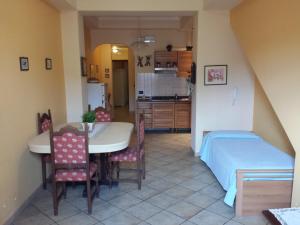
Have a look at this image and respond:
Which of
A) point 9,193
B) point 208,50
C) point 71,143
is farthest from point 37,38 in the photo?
point 208,50

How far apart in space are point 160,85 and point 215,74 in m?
2.97

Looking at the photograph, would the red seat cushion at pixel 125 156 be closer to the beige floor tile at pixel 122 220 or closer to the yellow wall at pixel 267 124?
the beige floor tile at pixel 122 220

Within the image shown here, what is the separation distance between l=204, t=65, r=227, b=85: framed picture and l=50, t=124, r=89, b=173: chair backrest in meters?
2.65

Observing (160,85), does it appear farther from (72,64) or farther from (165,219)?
(165,219)

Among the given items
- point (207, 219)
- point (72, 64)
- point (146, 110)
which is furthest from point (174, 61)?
point (207, 219)

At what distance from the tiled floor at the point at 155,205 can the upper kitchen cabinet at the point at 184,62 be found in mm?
3521

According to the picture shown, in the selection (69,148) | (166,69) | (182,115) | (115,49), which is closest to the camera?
(69,148)

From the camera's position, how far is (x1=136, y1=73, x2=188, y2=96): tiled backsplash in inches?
291

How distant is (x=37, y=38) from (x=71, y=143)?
1.68m

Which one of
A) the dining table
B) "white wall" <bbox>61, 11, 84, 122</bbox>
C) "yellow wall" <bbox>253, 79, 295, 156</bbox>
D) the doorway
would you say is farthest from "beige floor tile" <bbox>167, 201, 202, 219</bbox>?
the doorway

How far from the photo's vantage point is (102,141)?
2918 mm

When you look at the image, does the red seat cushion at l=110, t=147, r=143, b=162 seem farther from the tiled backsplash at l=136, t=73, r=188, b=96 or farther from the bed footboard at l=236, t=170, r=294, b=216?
the tiled backsplash at l=136, t=73, r=188, b=96

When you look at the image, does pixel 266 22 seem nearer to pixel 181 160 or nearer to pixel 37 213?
pixel 181 160

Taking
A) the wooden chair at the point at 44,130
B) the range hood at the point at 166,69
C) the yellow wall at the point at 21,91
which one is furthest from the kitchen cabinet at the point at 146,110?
the wooden chair at the point at 44,130
